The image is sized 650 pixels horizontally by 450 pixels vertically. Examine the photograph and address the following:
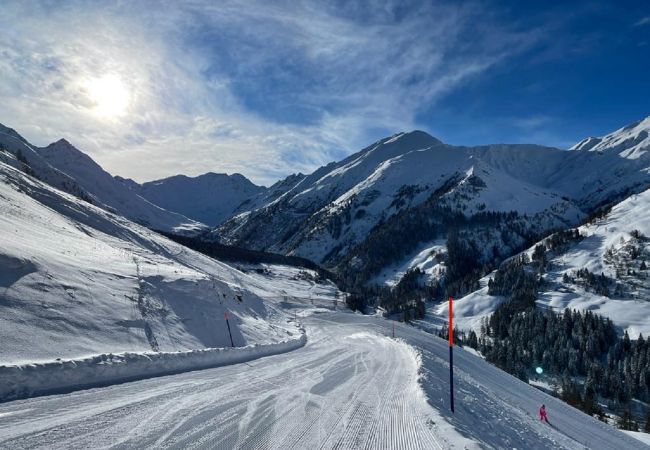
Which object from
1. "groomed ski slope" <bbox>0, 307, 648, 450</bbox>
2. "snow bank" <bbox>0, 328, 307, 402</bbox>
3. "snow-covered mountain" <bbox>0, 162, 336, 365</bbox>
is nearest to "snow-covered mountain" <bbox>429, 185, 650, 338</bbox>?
"snow-covered mountain" <bbox>0, 162, 336, 365</bbox>

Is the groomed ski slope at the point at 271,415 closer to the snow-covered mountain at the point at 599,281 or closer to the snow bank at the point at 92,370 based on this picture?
the snow bank at the point at 92,370

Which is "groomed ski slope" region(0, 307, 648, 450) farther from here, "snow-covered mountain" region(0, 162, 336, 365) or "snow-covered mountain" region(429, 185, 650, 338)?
"snow-covered mountain" region(429, 185, 650, 338)

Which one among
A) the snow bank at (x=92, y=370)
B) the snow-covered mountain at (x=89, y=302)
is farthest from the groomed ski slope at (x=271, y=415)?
the snow-covered mountain at (x=89, y=302)

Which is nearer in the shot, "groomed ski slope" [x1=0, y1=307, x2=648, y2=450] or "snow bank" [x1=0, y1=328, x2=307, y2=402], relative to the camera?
"groomed ski slope" [x1=0, y1=307, x2=648, y2=450]

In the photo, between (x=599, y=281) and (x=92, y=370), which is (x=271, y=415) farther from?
(x=599, y=281)

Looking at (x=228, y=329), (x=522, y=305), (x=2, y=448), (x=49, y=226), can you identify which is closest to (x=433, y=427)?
(x=2, y=448)

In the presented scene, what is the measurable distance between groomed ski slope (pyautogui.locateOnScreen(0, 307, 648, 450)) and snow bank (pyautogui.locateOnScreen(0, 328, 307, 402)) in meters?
0.78

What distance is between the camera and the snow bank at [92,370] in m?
12.0

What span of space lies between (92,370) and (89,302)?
27.1ft

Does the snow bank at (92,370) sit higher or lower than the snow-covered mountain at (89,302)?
lower

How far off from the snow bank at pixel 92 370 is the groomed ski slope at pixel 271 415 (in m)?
0.78

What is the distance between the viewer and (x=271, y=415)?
12055 millimetres

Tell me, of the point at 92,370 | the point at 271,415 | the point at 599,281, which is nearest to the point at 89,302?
the point at 92,370

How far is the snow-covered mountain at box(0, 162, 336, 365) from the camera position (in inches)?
662
